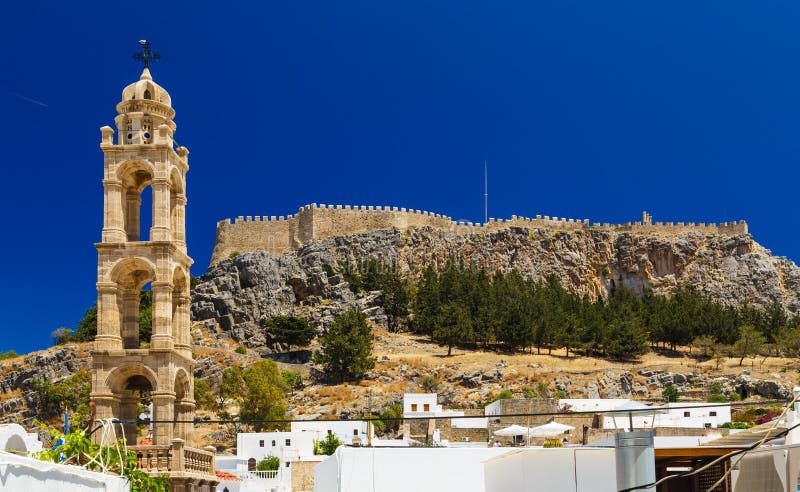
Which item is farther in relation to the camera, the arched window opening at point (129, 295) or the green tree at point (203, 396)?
the green tree at point (203, 396)

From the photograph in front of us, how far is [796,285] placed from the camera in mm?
105875

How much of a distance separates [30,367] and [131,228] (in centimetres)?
5512

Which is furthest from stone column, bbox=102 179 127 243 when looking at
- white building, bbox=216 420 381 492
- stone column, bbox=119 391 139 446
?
white building, bbox=216 420 381 492

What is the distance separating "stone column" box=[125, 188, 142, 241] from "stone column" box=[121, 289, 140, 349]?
1.60m

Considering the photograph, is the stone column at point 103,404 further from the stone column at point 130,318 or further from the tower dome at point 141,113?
the tower dome at point 141,113

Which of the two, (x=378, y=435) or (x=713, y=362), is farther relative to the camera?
(x=713, y=362)

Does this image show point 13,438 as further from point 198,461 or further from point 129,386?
point 129,386

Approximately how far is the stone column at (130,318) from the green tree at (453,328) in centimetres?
5593

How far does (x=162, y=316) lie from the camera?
25.7 m

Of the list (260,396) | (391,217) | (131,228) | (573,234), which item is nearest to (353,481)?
(131,228)

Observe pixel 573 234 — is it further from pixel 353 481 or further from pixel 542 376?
pixel 353 481

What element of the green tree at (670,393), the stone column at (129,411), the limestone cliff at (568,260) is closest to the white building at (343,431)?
the green tree at (670,393)

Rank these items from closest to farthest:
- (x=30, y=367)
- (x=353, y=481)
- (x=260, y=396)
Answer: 1. (x=353, y=481)
2. (x=260, y=396)
3. (x=30, y=367)

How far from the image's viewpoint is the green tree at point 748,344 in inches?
3255
